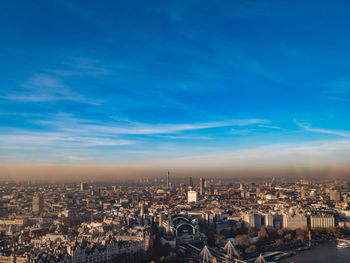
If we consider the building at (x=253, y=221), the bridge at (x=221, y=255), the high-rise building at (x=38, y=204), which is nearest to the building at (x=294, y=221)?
the building at (x=253, y=221)

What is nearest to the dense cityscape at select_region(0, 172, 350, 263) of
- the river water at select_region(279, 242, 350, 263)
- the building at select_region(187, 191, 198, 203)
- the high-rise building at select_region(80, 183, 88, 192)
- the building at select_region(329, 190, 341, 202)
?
the river water at select_region(279, 242, 350, 263)

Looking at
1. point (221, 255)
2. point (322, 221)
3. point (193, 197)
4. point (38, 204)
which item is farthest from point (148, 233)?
point (193, 197)

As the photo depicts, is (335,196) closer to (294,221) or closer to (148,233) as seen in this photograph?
(294,221)

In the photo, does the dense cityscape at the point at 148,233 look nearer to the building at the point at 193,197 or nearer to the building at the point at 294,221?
the building at the point at 294,221

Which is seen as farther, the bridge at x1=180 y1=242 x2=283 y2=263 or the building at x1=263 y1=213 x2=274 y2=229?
the building at x1=263 y1=213 x2=274 y2=229

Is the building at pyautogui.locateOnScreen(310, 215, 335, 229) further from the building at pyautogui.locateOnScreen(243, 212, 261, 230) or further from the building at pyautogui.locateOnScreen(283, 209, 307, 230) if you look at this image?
the building at pyautogui.locateOnScreen(243, 212, 261, 230)
